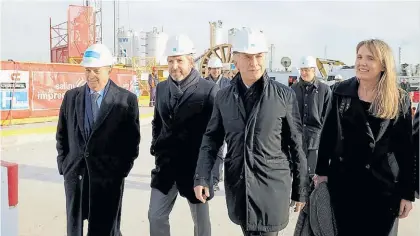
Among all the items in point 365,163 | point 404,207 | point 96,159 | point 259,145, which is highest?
point 259,145

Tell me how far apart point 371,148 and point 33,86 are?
424 inches

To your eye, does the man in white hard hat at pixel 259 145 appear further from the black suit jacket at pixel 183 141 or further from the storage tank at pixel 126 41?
the storage tank at pixel 126 41

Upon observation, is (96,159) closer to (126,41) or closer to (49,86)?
(49,86)

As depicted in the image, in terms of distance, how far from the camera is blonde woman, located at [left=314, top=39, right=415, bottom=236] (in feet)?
7.73

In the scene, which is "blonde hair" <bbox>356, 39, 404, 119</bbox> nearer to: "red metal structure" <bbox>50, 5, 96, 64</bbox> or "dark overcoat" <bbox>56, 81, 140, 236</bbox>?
"dark overcoat" <bbox>56, 81, 140, 236</bbox>

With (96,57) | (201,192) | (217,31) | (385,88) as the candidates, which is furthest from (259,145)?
(217,31)

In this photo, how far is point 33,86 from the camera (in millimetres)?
11258

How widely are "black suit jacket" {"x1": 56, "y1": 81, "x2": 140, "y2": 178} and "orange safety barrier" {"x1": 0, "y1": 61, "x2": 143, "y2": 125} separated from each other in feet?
27.4

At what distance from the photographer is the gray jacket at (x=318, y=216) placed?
A: 8.48 ft

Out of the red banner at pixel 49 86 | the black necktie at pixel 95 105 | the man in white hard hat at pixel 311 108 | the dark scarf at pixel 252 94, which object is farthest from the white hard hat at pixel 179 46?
the red banner at pixel 49 86

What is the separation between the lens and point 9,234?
2520 millimetres

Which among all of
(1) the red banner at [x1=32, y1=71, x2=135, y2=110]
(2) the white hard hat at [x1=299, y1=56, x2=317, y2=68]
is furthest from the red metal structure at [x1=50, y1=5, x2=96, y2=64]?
(2) the white hard hat at [x1=299, y1=56, x2=317, y2=68]

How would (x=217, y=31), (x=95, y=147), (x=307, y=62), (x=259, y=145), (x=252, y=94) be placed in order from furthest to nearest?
1. (x=217, y=31)
2. (x=307, y=62)
3. (x=95, y=147)
4. (x=252, y=94)
5. (x=259, y=145)

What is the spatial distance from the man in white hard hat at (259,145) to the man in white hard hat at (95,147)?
0.99 m
